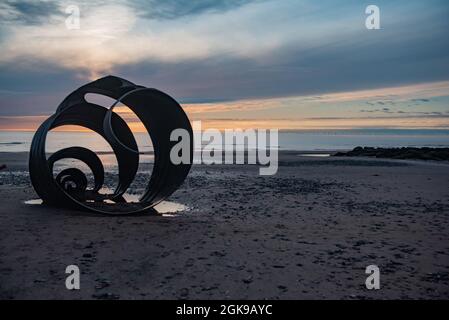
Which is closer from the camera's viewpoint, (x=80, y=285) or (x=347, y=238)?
(x=80, y=285)

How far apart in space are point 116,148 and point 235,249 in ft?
25.0

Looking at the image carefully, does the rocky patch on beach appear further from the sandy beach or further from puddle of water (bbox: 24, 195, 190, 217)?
puddle of water (bbox: 24, 195, 190, 217)

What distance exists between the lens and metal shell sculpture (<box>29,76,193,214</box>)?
404 inches

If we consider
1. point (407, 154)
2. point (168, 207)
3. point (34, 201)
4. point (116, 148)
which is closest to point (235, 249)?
point (168, 207)

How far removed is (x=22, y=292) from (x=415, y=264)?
5.93 m

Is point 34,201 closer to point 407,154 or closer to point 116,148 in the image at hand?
point 116,148

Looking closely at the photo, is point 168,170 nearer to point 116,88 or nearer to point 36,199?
point 116,88

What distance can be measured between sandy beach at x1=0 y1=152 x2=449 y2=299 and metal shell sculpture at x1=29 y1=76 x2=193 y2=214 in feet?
2.75

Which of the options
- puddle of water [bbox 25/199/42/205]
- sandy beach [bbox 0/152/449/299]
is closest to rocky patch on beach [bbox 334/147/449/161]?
sandy beach [bbox 0/152/449/299]

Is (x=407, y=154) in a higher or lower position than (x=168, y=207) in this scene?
higher

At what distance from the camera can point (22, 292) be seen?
5270 millimetres

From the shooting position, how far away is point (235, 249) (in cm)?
743
